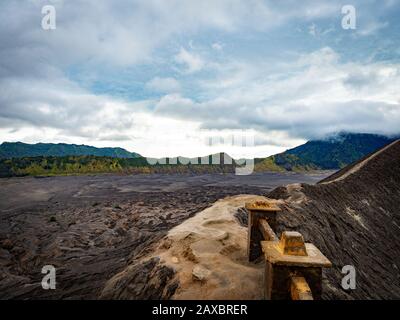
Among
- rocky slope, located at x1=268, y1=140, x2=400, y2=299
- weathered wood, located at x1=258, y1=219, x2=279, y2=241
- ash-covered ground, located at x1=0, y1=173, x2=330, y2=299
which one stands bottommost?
ash-covered ground, located at x1=0, y1=173, x2=330, y2=299

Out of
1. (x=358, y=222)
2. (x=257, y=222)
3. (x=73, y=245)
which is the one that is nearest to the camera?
(x=257, y=222)

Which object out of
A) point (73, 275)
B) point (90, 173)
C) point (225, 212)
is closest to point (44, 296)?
point (73, 275)

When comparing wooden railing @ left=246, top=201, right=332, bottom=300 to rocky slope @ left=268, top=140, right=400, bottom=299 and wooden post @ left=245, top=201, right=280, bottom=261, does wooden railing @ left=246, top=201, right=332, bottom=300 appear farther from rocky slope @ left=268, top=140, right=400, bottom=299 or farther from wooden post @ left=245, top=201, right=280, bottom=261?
rocky slope @ left=268, top=140, right=400, bottom=299

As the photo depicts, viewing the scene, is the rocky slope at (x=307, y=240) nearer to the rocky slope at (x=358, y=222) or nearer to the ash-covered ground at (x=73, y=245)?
the rocky slope at (x=358, y=222)

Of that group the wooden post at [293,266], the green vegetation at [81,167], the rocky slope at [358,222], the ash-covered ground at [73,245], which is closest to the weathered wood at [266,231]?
the wooden post at [293,266]

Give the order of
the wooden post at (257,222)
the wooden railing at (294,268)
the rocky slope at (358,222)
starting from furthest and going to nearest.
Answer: the rocky slope at (358,222)
the wooden post at (257,222)
the wooden railing at (294,268)

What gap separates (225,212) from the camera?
12023 millimetres

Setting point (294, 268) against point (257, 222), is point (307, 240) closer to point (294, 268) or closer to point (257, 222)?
point (257, 222)

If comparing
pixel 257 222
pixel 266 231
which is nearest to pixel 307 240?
pixel 257 222

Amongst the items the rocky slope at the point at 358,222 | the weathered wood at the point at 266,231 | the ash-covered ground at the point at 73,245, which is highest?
the weathered wood at the point at 266,231

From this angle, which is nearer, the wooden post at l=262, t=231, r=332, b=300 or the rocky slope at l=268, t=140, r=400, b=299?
the wooden post at l=262, t=231, r=332, b=300

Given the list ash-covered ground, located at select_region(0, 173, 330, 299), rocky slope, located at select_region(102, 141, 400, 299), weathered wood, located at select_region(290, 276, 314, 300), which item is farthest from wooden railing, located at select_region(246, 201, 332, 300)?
ash-covered ground, located at select_region(0, 173, 330, 299)

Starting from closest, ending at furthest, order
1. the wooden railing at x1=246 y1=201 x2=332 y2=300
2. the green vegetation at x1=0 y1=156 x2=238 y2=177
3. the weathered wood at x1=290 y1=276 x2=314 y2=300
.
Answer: the weathered wood at x1=290 y1=276 x2=314 y2=300, the wooden railing at x1=246 y1=201 x2=332 y2=300, the green vegetation at x1=0 y1=156 x2=238 y2=177

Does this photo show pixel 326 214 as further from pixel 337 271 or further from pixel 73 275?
pixel 73 275
